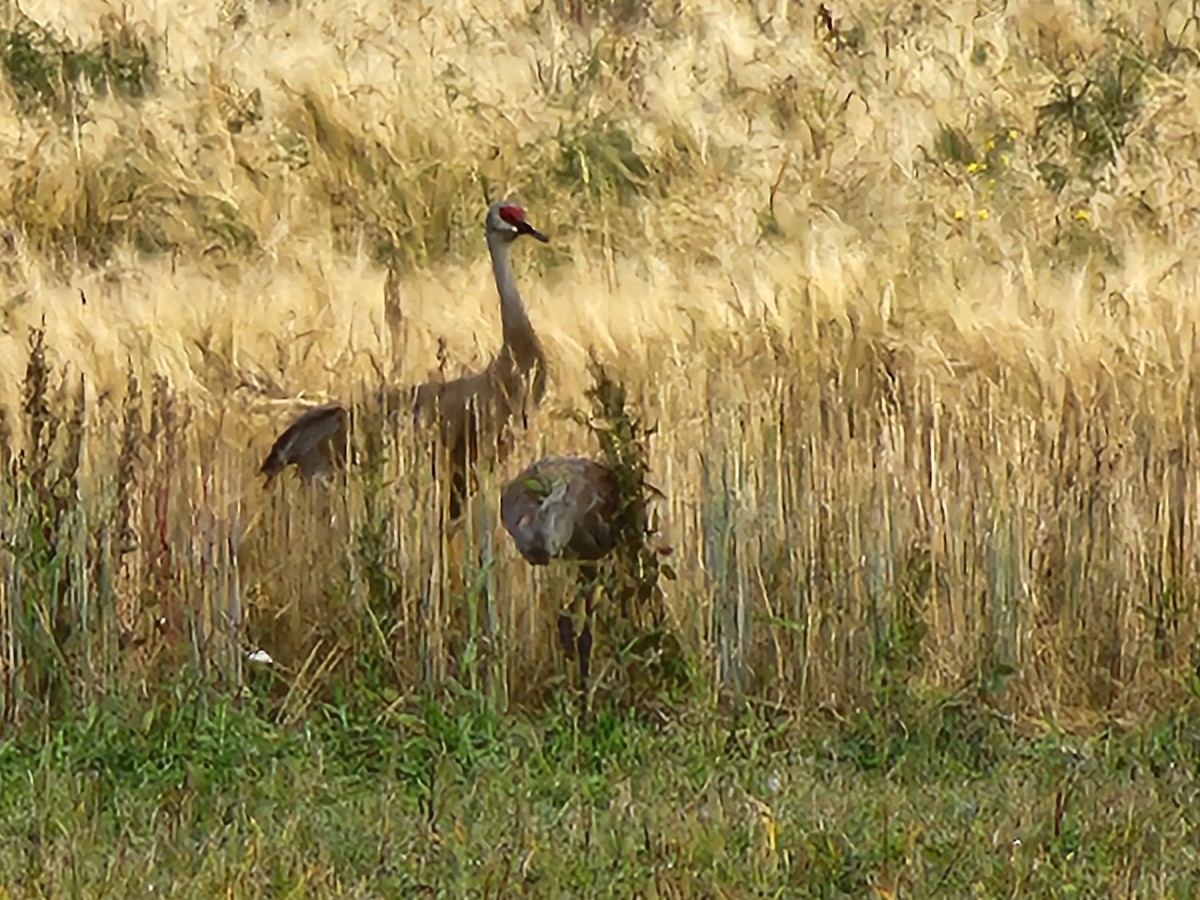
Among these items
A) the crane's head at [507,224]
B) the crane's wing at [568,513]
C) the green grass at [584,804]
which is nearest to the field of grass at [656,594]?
the green grass at [584,804]

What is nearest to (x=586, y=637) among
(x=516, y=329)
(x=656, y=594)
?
(x=656, y=594)

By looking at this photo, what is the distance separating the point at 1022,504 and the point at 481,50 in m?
9.12

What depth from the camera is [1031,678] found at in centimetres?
629

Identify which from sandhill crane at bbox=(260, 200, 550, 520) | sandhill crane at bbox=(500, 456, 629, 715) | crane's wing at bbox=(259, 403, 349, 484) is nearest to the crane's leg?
sandhill crane at bbox=(500, 456, 629, 715)

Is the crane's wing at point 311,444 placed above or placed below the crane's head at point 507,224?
below

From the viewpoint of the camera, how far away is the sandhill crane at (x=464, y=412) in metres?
7.16

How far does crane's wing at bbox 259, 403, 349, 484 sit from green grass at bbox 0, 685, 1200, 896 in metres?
1.29

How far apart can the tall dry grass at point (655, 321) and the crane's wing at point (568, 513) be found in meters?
0.14

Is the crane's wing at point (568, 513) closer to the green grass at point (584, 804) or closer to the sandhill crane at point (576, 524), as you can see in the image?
the sandhill crane at point (576, 524)

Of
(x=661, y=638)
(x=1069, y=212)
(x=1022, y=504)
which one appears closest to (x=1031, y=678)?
(x=1022, y=504)

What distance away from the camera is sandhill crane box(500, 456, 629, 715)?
20.1 ft

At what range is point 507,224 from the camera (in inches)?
345

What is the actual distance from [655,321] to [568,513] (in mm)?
3285

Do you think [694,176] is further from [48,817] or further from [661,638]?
[48,817]
